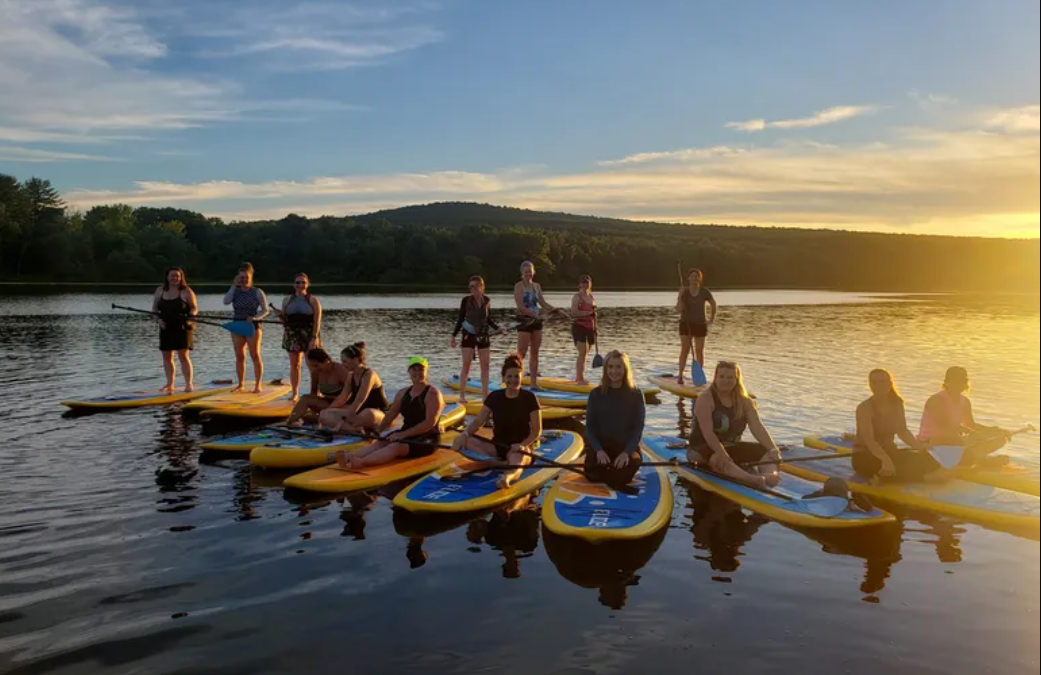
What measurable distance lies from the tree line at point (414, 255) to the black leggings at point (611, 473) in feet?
243

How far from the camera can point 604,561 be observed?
7.26m

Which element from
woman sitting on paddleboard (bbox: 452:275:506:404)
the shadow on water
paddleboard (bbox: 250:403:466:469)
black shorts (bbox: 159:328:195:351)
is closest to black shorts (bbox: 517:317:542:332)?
woman sitting on paddleboard (bbox: 452:275:506:404)

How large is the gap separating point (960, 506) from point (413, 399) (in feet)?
21.4

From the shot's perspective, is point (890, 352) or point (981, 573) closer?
point (981, 573)

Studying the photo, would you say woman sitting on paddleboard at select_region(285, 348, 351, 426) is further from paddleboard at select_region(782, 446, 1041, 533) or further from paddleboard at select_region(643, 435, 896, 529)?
paddleboard at select_region(782, 446, 1041, 533)

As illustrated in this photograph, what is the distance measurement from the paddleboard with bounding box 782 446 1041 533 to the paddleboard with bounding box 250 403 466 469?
599 cm

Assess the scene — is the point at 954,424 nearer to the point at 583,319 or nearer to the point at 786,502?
the point at 786,502

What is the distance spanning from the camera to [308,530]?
26.3 feet

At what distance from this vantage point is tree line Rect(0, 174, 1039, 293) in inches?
3071

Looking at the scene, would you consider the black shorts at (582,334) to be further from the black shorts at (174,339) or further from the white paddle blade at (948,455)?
the white paddle blade at (948,455)

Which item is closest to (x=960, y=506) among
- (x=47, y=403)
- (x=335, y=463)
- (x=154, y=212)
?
(x=335, y=463)

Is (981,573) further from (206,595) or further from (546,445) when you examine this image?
(206,595)

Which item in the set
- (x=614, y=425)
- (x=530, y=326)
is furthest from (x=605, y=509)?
(x=530, y=326)

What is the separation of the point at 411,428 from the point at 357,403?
46.7 inches
